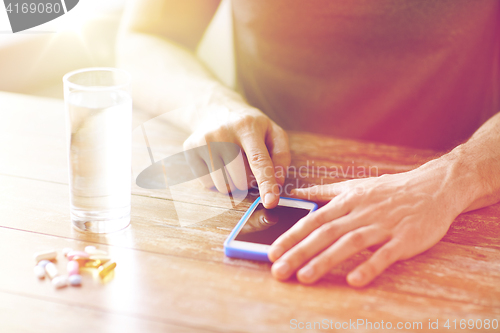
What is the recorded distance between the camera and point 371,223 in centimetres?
74

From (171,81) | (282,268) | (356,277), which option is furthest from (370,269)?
(171,81)

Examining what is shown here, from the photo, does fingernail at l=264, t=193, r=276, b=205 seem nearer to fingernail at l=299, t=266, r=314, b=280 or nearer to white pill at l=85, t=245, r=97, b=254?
fingernail at l=299, t=266, r=314, b=280

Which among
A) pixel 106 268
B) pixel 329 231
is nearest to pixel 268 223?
pixel 329 231

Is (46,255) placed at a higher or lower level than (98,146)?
lower

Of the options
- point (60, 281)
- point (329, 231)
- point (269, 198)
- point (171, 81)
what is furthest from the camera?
point (171, 81)

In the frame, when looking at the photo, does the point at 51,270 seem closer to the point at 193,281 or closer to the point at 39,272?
the point at 39,272

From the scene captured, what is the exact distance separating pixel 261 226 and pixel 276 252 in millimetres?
100

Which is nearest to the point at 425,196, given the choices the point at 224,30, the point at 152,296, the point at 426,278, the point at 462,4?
the point at 426,278

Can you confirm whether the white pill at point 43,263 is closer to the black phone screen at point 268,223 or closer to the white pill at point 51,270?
the white pill at point 51,270

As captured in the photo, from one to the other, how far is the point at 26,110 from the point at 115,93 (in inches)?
33.3

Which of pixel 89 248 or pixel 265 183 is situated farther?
pixel 265 183

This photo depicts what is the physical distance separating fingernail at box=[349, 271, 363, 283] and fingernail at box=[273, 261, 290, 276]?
10 cm

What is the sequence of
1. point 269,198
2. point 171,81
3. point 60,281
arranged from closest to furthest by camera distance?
point 60,281 < point 269,198 < point 171,81

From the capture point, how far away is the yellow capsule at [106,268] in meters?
0.64
